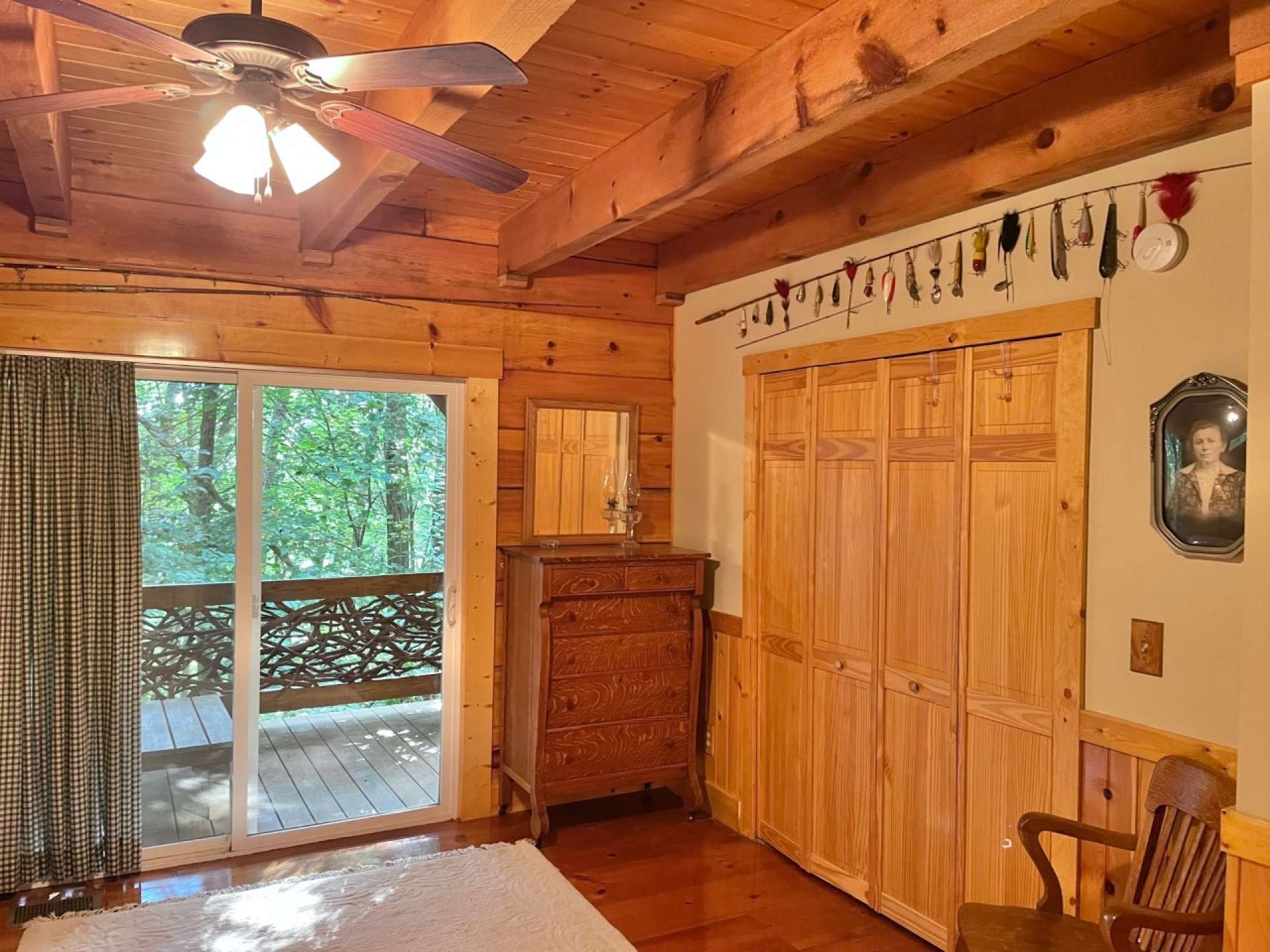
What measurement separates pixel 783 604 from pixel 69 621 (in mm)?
2576

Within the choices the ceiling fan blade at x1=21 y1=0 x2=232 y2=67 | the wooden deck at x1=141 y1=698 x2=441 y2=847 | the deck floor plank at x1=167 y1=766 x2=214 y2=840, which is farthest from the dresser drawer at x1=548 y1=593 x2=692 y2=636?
the ceiling fan blade at x1=21 y1=0 x2=232 y2=67

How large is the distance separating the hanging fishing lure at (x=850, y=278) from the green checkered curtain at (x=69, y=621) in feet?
8.45

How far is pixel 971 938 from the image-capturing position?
2176 millimetres

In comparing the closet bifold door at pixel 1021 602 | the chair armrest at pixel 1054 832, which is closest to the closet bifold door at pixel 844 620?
the closet bifold door at pixel 1021 602

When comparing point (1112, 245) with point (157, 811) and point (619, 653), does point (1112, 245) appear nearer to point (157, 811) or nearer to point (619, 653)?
point (619, 653)

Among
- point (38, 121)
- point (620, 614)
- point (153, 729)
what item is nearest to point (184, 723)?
point (153, 729)

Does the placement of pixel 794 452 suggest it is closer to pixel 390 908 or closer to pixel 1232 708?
pixel 1232 708

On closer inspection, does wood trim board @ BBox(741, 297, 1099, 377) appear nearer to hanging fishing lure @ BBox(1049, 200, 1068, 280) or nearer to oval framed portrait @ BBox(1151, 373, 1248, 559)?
hanging fishing lure @ BBox(1049, 200, 1068, 280)

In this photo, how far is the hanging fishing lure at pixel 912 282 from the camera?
303cm

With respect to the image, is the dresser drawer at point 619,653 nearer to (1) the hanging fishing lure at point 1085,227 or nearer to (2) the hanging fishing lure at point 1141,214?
(1) the hanging fishing lure at point 1085,227

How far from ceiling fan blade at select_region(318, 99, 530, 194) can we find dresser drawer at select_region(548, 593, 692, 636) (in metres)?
1.99

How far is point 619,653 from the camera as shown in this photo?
3762 millimetres

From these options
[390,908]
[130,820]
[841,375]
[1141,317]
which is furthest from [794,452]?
[130,820]

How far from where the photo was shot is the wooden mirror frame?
4.05 meters
